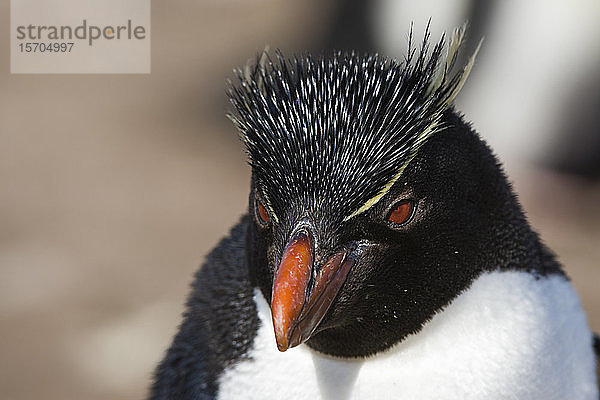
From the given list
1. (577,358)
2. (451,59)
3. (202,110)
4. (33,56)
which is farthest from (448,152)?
(33,56)

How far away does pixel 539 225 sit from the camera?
16.6 feet

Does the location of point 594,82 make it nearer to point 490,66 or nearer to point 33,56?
point 490,66

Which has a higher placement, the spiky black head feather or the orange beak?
the spiky black head feather

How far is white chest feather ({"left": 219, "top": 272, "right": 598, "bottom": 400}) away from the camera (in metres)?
1.81

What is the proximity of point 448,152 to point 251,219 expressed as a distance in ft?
1.41

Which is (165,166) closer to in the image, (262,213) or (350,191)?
(262,213)

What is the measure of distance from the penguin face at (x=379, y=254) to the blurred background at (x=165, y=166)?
2414mm

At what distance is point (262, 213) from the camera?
1705 millimetres

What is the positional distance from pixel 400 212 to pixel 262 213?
0.27 meters

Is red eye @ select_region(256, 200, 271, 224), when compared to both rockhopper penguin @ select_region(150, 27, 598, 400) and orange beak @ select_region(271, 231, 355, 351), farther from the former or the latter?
orange beak @ select_region(271, 231, 355, 351)

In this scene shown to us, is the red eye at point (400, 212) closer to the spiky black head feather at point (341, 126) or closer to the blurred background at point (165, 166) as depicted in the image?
the spiky black head feather at point (341, 126)

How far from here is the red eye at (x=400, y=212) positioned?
1.64 metres

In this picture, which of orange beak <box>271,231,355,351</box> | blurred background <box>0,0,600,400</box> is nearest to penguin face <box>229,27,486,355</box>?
orange beak <box>271,231,355,351</box>

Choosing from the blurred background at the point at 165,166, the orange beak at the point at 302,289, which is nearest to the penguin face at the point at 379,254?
the orange beak at the point at 302,289
